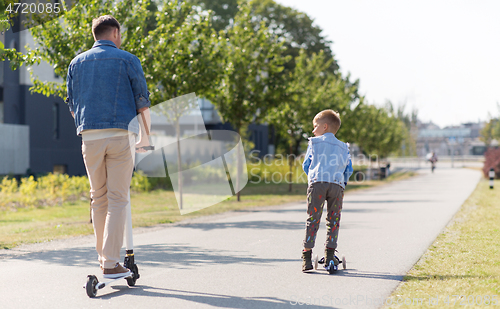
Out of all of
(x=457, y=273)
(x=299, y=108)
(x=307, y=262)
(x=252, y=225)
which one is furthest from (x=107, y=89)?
(x=299, y=108)

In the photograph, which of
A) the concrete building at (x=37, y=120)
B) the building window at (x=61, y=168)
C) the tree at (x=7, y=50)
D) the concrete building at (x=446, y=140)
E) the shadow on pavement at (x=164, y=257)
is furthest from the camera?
the concrete building at (x=446, y=140)

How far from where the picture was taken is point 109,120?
4184 millimetres

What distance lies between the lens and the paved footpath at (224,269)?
4223mm

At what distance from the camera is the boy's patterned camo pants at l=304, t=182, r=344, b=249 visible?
5207mm

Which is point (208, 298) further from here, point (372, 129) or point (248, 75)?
point (372, 129)

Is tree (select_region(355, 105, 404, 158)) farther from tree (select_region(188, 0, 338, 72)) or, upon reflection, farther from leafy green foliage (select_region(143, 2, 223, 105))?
leafy green foliage (select_region(143, 2, 223, 105))

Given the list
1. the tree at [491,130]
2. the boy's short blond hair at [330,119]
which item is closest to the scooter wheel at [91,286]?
the boy's short blond hair at [330,119]

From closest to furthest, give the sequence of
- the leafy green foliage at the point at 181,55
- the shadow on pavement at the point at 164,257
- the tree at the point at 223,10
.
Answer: the shadow on pavement at the point at 164,257
the leafy green foliage at the point at 181,55
the tree at the point at 223,10

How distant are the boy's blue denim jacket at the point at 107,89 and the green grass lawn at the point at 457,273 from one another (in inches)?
103

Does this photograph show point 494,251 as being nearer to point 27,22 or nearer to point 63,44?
point 63,44

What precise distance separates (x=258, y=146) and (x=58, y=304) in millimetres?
Answer: 36509

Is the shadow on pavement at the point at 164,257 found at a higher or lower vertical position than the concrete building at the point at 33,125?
lower

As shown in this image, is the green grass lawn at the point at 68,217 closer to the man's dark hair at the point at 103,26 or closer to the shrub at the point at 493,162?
the man's dark hair at the point at 103,26

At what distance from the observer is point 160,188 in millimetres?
21438
